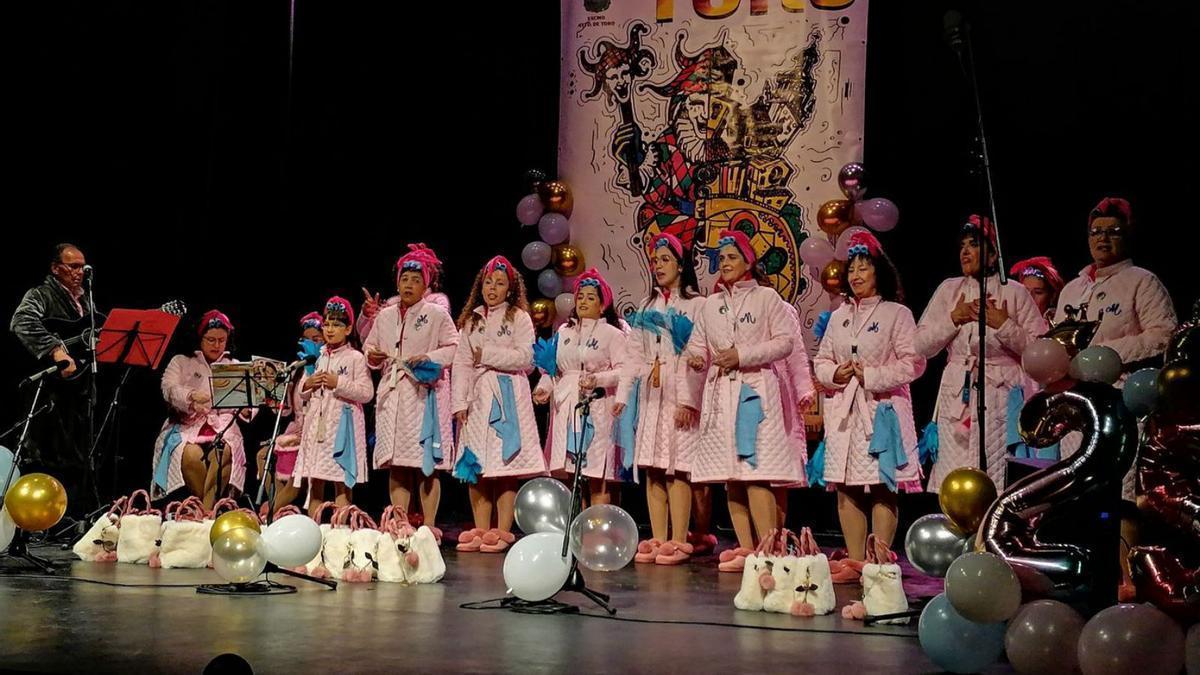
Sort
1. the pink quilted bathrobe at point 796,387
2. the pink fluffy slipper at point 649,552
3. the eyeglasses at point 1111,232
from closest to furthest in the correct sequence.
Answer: the eyeglasses at point 1111,232 < the pink quilted bathrobe at point 796,387 < the pink fluffy slipper at point 649,552

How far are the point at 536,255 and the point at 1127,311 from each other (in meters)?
3.74

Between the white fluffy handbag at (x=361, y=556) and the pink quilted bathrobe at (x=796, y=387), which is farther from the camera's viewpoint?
the pink quilted bathrobe at (x=796, y=387)

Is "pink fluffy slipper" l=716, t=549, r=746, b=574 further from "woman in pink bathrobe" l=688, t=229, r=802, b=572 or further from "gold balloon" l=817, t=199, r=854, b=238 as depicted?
"gold balloon" l=817, t=199, r=854, b=238

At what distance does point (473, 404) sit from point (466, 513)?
2.14 meters

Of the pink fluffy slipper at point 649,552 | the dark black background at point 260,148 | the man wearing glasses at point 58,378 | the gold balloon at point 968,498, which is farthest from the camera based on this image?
the dark black background at point 260,148

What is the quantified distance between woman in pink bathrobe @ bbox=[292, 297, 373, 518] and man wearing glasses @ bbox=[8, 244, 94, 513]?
1309 mm

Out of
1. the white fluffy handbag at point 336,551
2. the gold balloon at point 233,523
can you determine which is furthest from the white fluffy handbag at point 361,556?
the gold balloon at point 233,523

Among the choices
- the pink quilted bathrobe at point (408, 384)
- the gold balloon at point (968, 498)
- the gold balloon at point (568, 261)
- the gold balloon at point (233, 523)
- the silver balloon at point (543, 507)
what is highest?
the gold balloon at point (568, 261)

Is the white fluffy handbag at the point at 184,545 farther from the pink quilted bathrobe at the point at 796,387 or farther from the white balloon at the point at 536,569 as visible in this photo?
the pink quilted bathrobe at the point at 796,387

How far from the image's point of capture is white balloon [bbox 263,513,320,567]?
188 inches

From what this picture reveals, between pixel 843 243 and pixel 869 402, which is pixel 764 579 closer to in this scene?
pixel 869 402

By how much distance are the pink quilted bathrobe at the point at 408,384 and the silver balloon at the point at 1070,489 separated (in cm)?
371

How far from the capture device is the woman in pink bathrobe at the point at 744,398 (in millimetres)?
5719

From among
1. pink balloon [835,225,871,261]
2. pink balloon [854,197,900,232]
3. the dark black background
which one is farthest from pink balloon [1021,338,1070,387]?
the dark black background
